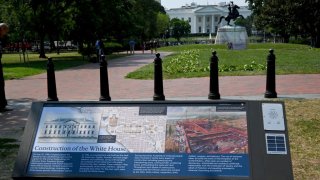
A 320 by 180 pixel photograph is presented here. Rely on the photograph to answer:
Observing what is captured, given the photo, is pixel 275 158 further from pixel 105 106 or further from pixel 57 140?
pixel 57 140

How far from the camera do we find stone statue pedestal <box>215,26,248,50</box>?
→ 1954 inches

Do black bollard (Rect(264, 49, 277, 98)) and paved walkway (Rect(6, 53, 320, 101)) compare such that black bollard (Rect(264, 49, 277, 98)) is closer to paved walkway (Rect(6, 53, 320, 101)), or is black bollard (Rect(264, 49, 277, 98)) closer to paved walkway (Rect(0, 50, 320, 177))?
paved walkway (Rect(0, 50, 320, 177))

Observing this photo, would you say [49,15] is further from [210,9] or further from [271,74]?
[210,9]

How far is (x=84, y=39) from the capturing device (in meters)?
44.7

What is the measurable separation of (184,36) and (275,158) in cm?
13753

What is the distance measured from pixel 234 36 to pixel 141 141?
164 feet

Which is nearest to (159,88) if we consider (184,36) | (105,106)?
(105,106)

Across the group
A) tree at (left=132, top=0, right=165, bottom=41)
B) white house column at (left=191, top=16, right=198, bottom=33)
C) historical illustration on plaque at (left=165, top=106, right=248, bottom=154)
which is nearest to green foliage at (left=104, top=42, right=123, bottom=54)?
tree at (left=132, top=0, right=165, bottom=41)

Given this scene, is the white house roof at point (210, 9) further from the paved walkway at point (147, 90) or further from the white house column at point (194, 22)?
the paved walkway at point (147, 90)

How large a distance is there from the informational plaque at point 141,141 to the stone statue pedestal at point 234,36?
45548 millimetres

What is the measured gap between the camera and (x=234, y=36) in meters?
52.8

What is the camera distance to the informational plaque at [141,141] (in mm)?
3756

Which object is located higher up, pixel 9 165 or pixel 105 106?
pixel 105 106

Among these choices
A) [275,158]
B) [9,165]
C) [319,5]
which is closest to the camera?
[275,158]
